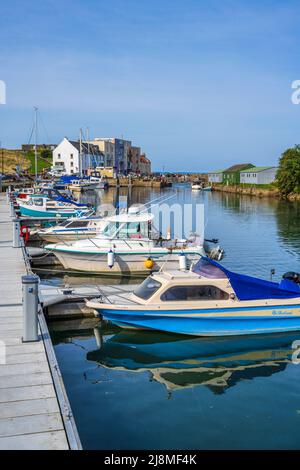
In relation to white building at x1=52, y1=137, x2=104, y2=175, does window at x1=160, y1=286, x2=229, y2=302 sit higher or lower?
lower

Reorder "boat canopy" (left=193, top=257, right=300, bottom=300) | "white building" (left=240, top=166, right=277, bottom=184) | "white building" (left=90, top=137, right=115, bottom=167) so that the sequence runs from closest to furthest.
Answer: "boat canopy" (left=193, top=257, right=300, bottom=300) < "white building" (left=240, top=166, right=277, bottom=184) < "white building" (left=90, top=137, right=115, bottom=167)

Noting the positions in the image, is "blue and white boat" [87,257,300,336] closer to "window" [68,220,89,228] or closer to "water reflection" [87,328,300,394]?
"water reflection" [87,328,300,394]

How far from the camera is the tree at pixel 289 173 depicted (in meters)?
87.1

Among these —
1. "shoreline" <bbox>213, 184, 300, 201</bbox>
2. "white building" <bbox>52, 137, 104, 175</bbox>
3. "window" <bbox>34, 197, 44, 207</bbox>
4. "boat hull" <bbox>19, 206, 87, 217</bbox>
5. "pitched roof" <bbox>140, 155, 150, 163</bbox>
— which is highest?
"pitched roof" <bbox>140, 155, 150, 163</bbox>

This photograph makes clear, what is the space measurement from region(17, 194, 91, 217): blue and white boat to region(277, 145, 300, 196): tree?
54.4 meters

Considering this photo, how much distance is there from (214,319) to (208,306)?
1.50 feet

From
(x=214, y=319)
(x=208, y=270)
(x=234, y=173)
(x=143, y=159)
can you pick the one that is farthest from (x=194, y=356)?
(x=143, y=159)

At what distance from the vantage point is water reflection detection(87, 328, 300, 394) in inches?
476

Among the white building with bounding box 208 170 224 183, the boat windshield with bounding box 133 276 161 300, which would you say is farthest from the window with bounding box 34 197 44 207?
the white building with bounding box 208 170 224 183

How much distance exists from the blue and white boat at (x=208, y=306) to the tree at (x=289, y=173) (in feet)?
249

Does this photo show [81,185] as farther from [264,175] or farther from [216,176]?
[216,176]

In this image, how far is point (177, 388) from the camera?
37.3ft

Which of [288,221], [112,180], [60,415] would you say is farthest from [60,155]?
[60,415]
